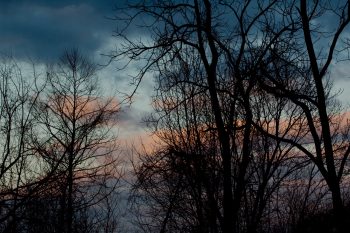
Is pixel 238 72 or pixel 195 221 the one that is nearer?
pixel 238 72

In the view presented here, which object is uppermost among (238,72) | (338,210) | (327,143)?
(238,72)

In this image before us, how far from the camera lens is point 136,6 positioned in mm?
14016

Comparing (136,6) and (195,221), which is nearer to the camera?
(136,6)

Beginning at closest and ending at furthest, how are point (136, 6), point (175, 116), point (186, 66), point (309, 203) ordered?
point (136, 6)
point (186, 66)
point (175, 116)
point (309, 203)

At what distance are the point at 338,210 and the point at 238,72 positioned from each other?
16.2ft

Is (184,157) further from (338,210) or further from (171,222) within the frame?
(171,222)

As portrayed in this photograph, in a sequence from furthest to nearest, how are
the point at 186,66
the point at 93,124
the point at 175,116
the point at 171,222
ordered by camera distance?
the point at 93,124, the point at 171,222, the point at 175,116, the point at 186,66

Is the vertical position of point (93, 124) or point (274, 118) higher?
point (93, 124)

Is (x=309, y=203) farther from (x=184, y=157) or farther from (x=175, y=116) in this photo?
(x=184, y=157)

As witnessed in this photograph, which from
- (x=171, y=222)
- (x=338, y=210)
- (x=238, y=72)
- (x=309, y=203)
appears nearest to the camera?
(x=338, y=210)

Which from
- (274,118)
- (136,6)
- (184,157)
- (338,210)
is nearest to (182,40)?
(136,6)

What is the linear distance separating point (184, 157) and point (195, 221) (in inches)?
212

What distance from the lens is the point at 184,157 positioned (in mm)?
15953

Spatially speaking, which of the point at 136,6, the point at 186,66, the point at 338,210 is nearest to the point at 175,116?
the point at 186,66
